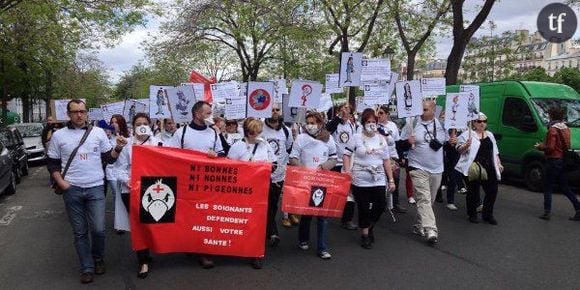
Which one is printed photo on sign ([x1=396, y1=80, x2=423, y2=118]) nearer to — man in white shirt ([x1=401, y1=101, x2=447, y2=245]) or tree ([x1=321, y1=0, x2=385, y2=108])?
man in white shirt ([x1=401, y1=101, x2=447, y2=245])

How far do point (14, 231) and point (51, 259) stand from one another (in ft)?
7.09

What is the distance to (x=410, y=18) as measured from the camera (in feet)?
76.9

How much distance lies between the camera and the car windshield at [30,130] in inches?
818

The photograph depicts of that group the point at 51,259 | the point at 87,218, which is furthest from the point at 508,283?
the point at 51,259

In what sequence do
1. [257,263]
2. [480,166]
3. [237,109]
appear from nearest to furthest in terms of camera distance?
1. [257,263]
2. [237,109]
3. [480,166]

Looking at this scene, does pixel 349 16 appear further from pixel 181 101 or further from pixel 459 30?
pixel 181 101

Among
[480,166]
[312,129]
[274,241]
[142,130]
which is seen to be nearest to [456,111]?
[480,166]

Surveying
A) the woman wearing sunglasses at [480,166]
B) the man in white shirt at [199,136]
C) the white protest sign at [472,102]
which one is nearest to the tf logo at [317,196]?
the man in white shirt at [199,136]

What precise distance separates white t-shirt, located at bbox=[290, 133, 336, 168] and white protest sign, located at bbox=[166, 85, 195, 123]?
6.04 feet

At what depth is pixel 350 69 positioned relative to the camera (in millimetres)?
9695

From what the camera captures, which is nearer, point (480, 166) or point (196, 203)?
point (196, 203)

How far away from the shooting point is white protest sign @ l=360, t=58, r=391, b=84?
9680mm

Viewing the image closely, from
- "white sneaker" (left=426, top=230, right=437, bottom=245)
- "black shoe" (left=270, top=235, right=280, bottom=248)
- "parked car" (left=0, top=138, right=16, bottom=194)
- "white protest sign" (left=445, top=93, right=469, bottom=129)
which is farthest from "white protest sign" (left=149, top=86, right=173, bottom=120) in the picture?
"white sneaker" (left=426, top=230, right=437, bottom=245)

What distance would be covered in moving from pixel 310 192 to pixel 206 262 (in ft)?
4.62
